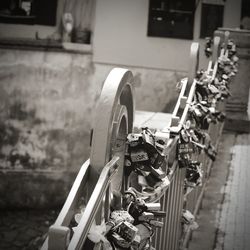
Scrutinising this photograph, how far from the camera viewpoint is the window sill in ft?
38.9

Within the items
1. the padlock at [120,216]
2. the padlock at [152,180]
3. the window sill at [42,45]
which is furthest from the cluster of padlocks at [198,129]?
the window sill at [42,45]

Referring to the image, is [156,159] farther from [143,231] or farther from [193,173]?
[193,173]

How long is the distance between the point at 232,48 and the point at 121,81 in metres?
4.99

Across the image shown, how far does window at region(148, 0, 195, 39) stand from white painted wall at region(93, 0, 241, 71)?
0.14m

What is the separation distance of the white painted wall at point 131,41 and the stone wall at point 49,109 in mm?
266

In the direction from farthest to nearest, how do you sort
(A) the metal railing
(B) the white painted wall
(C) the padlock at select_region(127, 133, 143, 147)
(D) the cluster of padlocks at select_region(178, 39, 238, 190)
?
(B) the white painted wall, (D) the cluster of padlocks at select_region(178, 39, 238, 190), (C) the padlock at select_region(127, 133, 143, 147), (A) the metal railing

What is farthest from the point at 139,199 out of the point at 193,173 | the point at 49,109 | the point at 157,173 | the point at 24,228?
the point at 24,228

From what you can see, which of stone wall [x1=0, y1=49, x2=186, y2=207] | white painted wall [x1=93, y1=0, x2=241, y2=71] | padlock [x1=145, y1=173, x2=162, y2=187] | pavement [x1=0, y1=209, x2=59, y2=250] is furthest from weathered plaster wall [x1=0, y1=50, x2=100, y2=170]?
padlock [x1=145, y1=173, x2=162, y2=187]

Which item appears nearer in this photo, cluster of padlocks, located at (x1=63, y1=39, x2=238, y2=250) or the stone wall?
cluster of padlocks, located at (x1=63, y1=39, x2=238, y2=250)

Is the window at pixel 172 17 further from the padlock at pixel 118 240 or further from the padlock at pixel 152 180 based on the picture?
the padlock at pixel 118 240

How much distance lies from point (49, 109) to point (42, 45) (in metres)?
1.82

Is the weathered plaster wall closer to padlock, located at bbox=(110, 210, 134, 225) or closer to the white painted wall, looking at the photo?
the white painted wall

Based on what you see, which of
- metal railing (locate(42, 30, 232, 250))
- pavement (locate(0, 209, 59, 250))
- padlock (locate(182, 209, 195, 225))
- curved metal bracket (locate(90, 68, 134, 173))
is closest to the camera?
metal railing (locate(42, 30, 232, 250))

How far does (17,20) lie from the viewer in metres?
12.1
